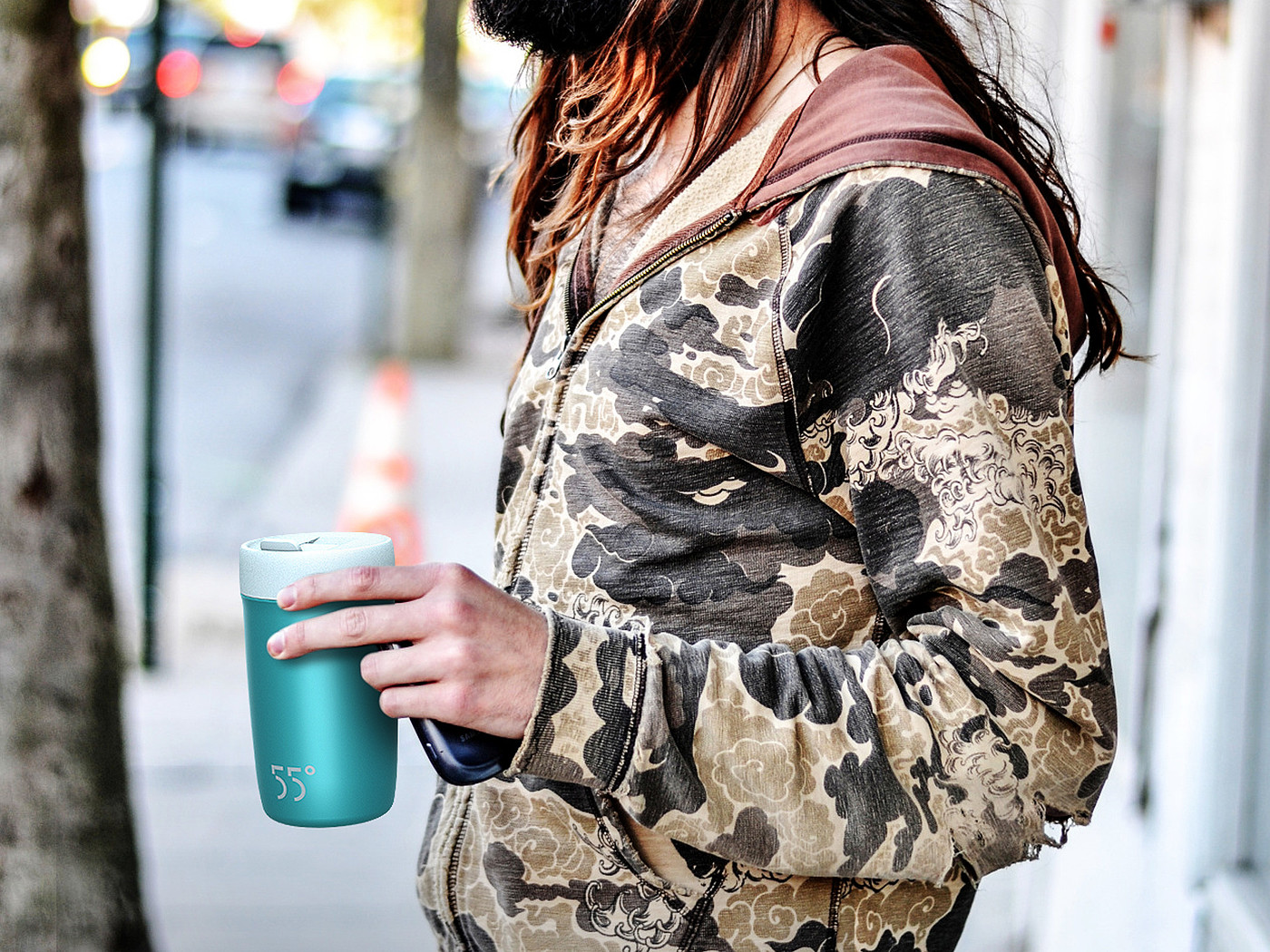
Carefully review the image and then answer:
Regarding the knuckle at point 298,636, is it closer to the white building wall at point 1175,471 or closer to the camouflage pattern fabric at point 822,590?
the camouflage pattern fabric at point 822,590

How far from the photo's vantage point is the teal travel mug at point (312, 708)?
1138mm

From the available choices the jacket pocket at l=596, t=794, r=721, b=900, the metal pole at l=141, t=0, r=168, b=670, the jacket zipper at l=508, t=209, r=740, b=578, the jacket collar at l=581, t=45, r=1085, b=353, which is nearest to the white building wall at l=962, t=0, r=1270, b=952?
the jacket collar at l=581, t=45, r=1085, b=353

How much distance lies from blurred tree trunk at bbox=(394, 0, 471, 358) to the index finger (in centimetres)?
1110

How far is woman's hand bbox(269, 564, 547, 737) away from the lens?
1097mm

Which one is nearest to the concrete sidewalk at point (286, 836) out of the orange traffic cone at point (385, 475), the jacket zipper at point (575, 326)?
the orange traffic cone at point (385, 475)

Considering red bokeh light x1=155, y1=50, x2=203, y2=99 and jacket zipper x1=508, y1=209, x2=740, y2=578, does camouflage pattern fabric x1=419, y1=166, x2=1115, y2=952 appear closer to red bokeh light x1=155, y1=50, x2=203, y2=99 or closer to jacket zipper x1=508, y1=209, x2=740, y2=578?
jacket zipper x1=508, y1=209, x2=740, y2=578

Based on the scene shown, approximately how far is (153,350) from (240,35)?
28.1m

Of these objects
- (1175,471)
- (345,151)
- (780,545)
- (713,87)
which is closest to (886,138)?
(713,87)

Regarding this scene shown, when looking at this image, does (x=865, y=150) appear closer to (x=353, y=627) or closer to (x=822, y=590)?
(x=822, y=590)

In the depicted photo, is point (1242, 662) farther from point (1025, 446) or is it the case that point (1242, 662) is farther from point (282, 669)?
point (282, 669)

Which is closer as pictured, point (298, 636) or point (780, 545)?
point (298, 636)

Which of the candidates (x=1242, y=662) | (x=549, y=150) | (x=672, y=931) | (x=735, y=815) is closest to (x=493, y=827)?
(x=672, y=931)

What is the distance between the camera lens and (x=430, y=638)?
1.10 meters

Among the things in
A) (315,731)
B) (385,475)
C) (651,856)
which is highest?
(315,731)
